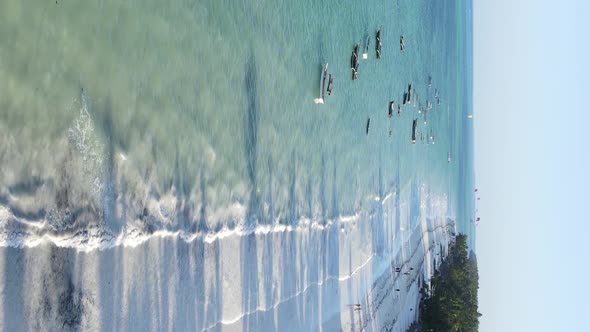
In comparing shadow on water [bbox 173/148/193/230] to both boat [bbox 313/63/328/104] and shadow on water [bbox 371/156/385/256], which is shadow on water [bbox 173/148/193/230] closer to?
boat [bbox 313/63/328/104]

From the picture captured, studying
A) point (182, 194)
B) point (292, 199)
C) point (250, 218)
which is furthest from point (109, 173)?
point (292, 199)

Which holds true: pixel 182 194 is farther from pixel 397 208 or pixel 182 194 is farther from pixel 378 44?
pixel 397 208

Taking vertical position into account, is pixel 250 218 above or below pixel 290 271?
above

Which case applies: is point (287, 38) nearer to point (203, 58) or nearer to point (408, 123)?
point (203, 58)

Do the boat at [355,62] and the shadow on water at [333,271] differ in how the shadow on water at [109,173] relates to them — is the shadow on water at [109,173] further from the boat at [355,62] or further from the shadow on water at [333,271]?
the boat at [355,62]

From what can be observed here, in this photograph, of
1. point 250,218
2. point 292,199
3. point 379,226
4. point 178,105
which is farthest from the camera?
point 379,226

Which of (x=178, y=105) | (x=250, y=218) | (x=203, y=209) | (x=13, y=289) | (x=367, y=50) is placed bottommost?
(x=13, y=289)

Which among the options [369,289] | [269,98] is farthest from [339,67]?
[369,289]

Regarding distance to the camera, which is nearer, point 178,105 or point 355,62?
point 178,105
